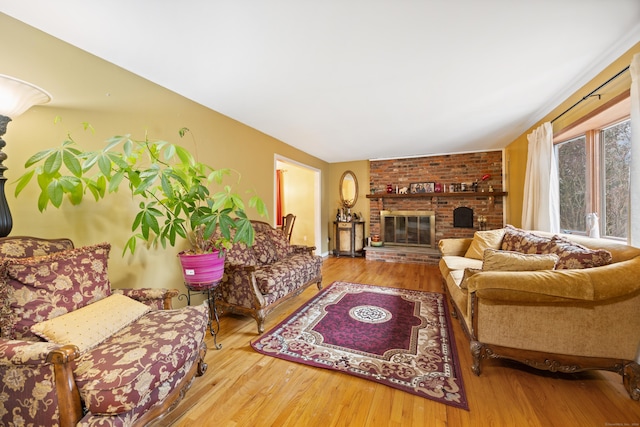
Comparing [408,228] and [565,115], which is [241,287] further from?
[408,228]

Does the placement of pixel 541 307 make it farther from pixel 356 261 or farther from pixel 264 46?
pixel 356 261

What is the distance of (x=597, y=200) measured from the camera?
8.20 ft

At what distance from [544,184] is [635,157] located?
1440mm

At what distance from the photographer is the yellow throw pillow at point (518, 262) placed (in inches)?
64.7

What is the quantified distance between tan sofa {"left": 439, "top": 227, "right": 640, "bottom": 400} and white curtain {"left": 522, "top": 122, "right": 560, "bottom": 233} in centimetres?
133

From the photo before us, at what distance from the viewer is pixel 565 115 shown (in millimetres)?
2600

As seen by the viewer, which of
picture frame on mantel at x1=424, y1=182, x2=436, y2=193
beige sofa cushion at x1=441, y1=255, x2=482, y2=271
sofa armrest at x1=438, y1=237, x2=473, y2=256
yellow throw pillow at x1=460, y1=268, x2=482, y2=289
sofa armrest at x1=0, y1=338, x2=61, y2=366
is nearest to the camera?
sofa armrest at x1=0, y1=338, x2=61, y2=366

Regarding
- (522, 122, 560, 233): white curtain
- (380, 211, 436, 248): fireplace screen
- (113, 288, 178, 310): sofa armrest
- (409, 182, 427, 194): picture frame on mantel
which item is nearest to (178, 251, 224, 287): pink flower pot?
(113, 288, 178, 310): sofa armrest

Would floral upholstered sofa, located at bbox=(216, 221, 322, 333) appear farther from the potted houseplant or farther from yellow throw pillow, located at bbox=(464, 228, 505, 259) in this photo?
yellow throw pillow, located at bbox=(464, 228, 505, 259)

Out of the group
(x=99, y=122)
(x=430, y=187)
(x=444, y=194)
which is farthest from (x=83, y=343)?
(x=430, y=187)

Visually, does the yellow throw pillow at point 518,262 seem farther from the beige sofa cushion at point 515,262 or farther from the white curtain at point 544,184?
the white curtain at point 544,184

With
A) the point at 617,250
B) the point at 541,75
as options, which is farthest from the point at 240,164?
the point at 617,250

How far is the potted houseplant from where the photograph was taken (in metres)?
1.20

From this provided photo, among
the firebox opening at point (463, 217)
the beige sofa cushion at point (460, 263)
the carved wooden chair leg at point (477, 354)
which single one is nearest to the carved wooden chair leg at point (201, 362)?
the carved wooden chair leg at point (477, 354)
